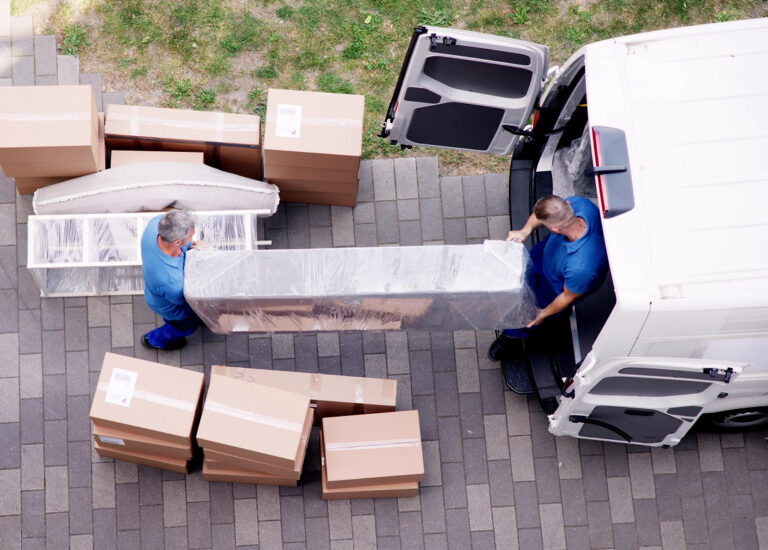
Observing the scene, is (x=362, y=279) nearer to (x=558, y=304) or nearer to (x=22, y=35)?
(x=558, y=304)

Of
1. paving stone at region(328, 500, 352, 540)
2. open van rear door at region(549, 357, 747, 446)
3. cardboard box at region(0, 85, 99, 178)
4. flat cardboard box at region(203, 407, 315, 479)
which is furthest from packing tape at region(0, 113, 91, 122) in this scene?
open van rear door at region(549, 357, 747, 446)

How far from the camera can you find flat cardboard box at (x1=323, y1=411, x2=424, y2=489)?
501 centimetres

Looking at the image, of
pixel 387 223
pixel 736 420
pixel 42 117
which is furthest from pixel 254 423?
pixel 736 420

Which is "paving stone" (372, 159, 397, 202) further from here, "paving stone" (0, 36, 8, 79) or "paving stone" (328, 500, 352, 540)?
"paving stone" (0, 36, 8, 79)

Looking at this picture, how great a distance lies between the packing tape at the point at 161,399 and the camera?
4793 millimetres

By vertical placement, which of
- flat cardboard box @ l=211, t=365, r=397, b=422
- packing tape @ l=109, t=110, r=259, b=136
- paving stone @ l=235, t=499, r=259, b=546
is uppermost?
packing tape @ l=109, t=110, r=259, b=136

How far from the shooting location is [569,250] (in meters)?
4.56

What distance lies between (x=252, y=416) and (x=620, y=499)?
8.61 feet

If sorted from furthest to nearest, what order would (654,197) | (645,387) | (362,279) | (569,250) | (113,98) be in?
(113,98) < (645,387) < (569,250) < (362,279) < (654,197)

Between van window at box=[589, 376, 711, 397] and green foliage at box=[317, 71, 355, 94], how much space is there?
3124 millimetres

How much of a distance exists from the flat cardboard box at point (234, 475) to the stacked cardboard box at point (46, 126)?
2190mm

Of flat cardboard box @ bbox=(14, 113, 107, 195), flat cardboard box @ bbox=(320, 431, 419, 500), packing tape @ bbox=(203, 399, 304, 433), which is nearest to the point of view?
packing tape @ bbox=(203, 399, 304, 433)

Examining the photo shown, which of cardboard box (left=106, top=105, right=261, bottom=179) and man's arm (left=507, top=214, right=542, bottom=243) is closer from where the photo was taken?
man's arm (left=507, top=214, right=542, bottom=243)

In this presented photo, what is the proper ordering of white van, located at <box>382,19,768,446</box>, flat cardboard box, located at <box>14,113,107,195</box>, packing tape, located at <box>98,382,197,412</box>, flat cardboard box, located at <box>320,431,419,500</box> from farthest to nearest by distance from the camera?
flat cardboard box, located at <box>14,113,107,195</box>
flat cardboard box, located at <box>320,431,419,500</box>
packing tape, located at <box>98,382,197,412</box>
white van, located at <box>382,19,768,446</box>
